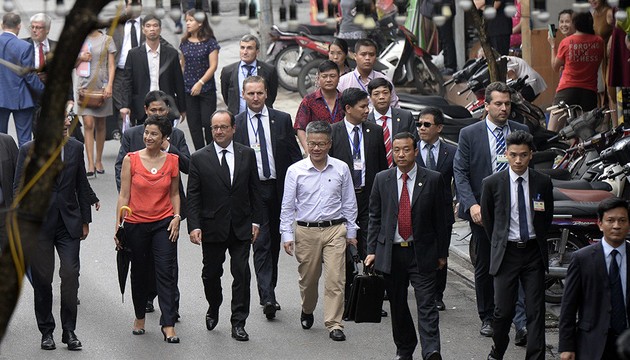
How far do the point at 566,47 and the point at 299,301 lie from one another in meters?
6.22

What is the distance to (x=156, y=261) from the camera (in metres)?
11.9

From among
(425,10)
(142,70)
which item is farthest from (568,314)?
(425,10)

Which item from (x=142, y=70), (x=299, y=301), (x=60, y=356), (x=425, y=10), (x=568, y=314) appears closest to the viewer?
(x=568, y=314)

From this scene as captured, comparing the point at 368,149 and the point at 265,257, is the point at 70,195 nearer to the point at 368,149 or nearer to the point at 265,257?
the point at 265,257

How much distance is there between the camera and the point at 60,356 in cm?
1133

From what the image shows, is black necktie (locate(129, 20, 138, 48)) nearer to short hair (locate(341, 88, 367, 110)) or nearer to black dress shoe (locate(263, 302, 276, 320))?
short hair (locate(341, 88, 367, 110))

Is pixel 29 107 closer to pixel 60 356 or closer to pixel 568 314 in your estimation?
pixel 60 356

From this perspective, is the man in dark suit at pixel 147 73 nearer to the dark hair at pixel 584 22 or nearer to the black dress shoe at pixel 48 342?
the dark hair at pixel 584 22

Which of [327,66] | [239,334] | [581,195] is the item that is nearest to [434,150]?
[581,195]

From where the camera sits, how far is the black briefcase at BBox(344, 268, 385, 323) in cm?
1112

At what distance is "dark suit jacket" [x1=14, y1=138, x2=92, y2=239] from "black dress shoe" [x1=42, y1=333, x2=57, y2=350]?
32.2 inches

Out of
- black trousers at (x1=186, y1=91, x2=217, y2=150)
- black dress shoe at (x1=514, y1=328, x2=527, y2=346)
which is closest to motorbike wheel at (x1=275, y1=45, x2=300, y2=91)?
black trousers at (x1=186, y1=91, x2=217, y2=150)

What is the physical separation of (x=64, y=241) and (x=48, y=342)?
0.85 meters

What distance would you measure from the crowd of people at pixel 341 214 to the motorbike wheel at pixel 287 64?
8465 millimetres
